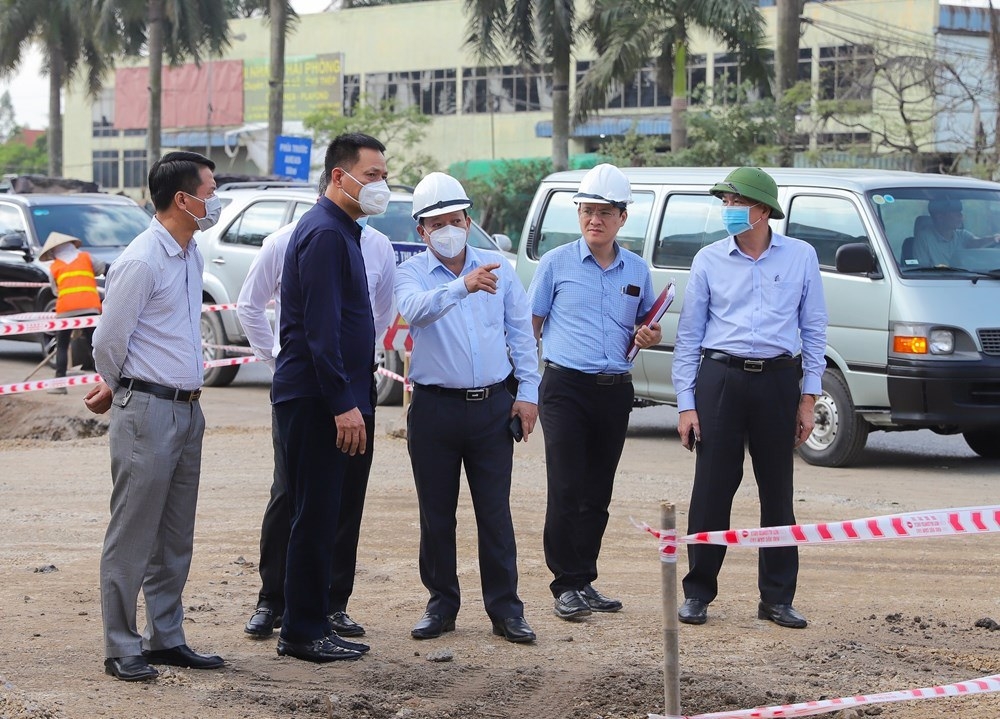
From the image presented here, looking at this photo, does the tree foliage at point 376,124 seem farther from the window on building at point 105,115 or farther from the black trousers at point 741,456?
the black trousers at point 741,456

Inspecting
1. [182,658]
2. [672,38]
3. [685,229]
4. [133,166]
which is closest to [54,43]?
[133,166]

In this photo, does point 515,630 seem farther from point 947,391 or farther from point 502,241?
point 502,241

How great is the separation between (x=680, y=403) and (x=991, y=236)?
5.17m

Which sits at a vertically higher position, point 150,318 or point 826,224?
point 826,224

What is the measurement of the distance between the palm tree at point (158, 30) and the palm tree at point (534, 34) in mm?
11167

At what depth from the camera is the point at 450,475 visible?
6312 millimetres

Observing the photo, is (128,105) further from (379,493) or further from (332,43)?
(379,493)

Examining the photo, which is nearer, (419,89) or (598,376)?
(598,376)

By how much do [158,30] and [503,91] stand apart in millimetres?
19819

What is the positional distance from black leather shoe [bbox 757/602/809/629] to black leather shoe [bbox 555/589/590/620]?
2.60 ft

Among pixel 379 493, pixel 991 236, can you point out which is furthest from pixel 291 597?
pixel 991 236

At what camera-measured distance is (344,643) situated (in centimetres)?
594

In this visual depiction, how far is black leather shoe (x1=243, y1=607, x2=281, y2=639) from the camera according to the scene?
6.16 metres

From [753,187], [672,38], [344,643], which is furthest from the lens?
[672,38]
